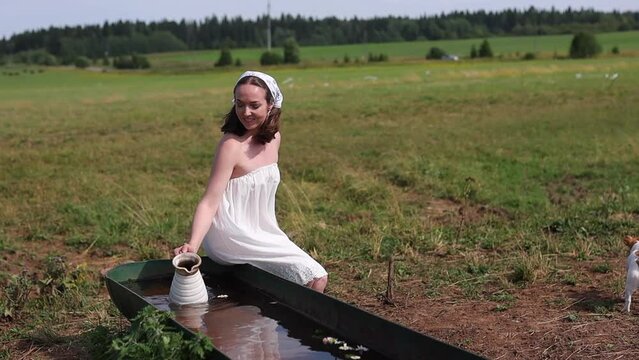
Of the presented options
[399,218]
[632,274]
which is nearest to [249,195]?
[632,274]

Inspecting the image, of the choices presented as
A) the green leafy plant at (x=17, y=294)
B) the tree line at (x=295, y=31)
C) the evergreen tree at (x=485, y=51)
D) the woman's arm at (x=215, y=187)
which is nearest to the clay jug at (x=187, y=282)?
the woman's arm at (x=215, y=187)

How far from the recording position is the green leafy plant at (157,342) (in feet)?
12.6

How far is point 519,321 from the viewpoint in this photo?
5055 mm

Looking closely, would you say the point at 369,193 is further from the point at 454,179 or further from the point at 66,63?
the point at 66,63

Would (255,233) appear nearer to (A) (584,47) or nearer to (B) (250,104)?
(B) (250,104)

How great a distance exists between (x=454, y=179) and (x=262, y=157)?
241 inches

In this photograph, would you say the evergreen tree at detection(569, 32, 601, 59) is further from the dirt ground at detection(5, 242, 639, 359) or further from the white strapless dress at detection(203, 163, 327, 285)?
the white strapless dress at detection(203, 163, 327, 285)

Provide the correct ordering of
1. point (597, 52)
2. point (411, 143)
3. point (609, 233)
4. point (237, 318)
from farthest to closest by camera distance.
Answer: point (597, 52) < point (411, 143) < point (609, 233) < point (237, 318)

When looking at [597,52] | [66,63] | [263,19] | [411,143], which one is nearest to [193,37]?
[263,19]

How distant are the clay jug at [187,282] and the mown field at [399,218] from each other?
447 millimetres

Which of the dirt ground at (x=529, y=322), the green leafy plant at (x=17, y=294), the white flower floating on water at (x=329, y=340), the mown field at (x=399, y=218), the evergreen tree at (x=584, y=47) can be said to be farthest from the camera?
the evergreen tree at (x=584, y=47)

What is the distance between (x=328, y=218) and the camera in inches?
347

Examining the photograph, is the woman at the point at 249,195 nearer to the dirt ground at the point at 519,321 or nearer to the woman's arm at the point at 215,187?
the woman's arm at the point at 215,187

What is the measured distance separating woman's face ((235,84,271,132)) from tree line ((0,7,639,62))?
13687cm
